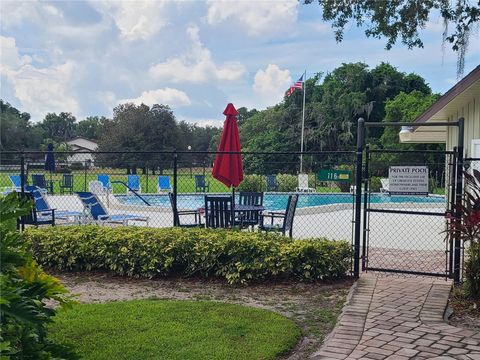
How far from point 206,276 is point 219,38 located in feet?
12.5

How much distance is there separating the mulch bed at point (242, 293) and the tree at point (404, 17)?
3612 millimetres

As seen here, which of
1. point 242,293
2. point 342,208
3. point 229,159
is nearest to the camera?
point 242,293

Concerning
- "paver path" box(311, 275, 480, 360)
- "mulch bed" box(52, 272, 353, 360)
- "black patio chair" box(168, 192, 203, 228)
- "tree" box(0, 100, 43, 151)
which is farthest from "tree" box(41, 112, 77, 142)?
"paver path" box(311, 275, 480, 360)

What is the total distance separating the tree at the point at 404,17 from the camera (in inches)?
271

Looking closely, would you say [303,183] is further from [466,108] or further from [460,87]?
[460,87]

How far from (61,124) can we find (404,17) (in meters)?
64.5

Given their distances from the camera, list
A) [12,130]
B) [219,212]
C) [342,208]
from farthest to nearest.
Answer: [12,130]
[342,208]
[219,212]

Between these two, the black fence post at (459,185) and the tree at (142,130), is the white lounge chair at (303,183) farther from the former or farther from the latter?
the tree at (142,130)

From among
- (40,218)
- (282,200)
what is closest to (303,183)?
(282,200)

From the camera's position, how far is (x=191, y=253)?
6.40 meters

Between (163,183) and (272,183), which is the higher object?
(272,183)

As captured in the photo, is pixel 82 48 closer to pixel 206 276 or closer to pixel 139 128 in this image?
pixel 206 276

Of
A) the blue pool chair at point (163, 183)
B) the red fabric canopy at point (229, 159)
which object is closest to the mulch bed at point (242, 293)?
the red fabric canopy at point (229, 159)

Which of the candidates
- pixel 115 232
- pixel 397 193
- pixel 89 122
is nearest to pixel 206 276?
pixel 115 232
